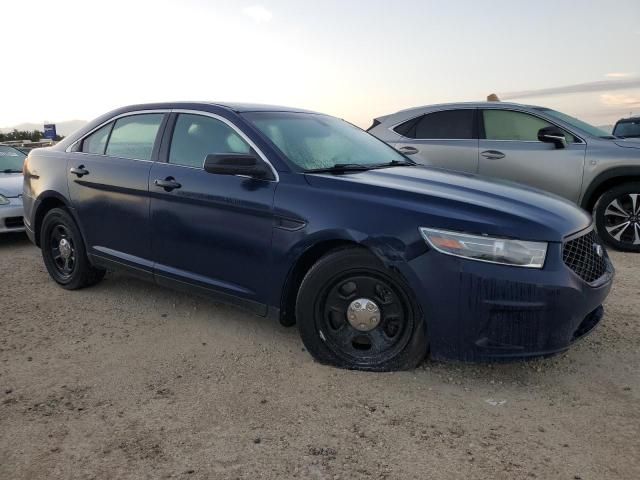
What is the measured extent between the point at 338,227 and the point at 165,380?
1.34 m

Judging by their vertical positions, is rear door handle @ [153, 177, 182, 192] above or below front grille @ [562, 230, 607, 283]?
above

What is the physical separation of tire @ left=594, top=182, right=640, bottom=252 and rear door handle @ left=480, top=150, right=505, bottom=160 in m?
1.18

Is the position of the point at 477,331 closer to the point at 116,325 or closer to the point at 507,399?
the point at 507,399

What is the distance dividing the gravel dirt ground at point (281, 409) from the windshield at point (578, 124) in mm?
2926

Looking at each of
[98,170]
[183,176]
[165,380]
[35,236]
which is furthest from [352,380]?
[35,236]

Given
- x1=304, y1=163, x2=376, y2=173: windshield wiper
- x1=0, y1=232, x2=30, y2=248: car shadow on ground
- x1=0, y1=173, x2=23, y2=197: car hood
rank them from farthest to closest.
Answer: x1=0, y1=232, x2=30, y2=248: car shadow on ground → x1=0, y1=173, x2=23, y2=197: car hood → x1=304, y1=163, x2=376, y2=173: windshield wiper

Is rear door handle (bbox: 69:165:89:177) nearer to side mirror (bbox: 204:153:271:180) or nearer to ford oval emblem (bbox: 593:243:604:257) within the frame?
side mirror (bbox: 204:153:271:180)

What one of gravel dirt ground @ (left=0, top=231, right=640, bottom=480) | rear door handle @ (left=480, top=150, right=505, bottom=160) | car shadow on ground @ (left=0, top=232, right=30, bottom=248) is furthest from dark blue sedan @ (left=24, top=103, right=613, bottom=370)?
car shadow on ground @ (left=0, top=232, right=30, bottom=248)

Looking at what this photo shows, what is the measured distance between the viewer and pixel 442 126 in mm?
6953

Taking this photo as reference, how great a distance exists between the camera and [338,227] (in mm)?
3129

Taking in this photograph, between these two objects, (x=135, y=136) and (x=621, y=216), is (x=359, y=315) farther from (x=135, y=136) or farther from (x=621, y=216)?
(x=621, y=216)

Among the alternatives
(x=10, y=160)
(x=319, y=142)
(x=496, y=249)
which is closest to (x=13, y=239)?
(x=10, y=160)

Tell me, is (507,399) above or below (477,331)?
below

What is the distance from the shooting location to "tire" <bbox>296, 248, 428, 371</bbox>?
121 inches
